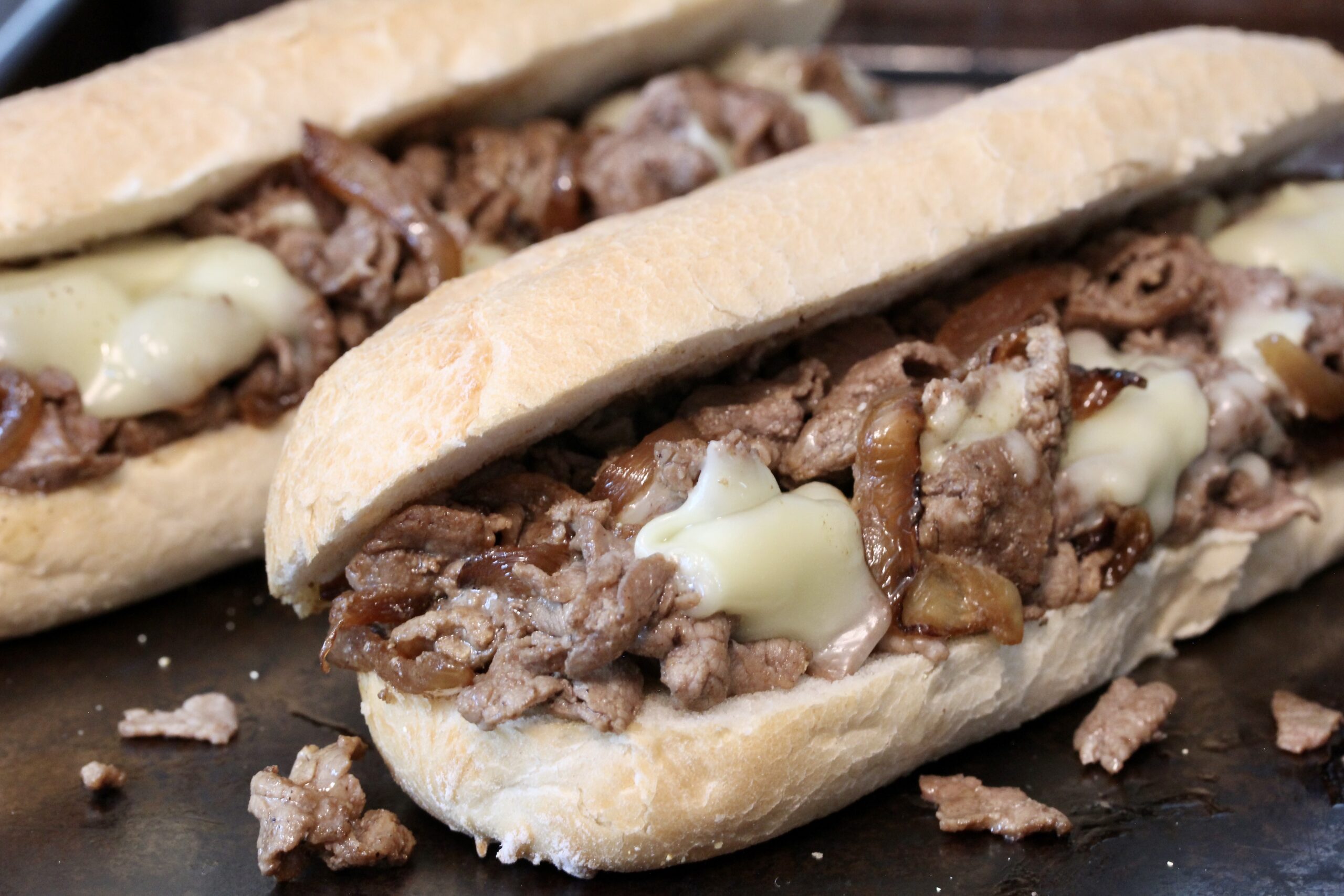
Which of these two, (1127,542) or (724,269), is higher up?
(724,269)

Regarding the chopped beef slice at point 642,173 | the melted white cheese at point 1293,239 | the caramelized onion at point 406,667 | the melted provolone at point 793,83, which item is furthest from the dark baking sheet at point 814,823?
the melted provolone at point 793,83

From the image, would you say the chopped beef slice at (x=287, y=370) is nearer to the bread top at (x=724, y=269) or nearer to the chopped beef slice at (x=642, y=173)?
the bread top at (x=724, y=269)

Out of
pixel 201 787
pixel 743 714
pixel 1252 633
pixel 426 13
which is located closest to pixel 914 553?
pixel 743 714

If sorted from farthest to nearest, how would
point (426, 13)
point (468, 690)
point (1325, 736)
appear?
point (426, 13) → point (1325, 736) → point (468, 690)

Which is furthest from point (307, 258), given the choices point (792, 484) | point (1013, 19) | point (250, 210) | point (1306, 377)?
point (1013, 19)

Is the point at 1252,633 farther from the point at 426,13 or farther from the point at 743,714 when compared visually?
the point at 426,13

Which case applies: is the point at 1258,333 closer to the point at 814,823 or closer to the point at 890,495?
the point at 890,495
